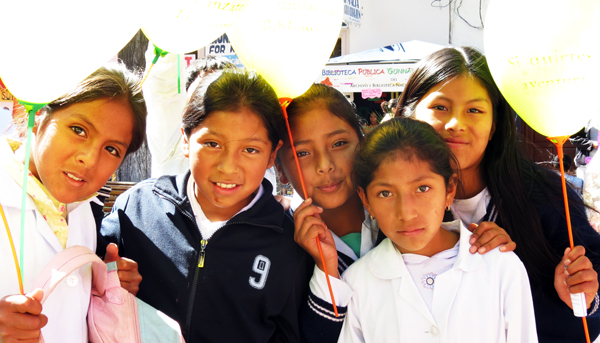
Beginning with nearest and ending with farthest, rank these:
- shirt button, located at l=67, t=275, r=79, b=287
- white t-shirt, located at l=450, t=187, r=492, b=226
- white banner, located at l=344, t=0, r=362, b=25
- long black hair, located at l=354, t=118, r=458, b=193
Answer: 1. shirt button, located at l=67, t=275, r=79, b=287
2. long black hair, located at l=354, t=118, r=458, b=193
3. white t-shirt, located at l=450, t=187, r=492, b=226
4. white banner, located at l=344, t=0, r=362, b=25

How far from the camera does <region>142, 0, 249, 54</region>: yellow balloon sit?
1436 mm

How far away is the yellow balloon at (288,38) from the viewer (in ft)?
5.24

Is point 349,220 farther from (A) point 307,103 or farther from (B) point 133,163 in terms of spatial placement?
(B) point 133,163

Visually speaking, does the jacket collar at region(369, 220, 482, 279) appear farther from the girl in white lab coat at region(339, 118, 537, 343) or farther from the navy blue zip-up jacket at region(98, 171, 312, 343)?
the navy blue zip-up jacket at region(98, 171, 312, 343)

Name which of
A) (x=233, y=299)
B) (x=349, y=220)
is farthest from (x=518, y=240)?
(x=233, y=299)

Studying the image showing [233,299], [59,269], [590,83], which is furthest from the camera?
[233,299]

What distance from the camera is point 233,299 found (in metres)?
1.62

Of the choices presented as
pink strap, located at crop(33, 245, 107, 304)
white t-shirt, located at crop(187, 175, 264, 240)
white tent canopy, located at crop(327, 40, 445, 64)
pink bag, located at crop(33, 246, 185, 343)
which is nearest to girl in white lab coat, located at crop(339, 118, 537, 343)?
white t-shirt, located at crop(187, 175, 264, 240)

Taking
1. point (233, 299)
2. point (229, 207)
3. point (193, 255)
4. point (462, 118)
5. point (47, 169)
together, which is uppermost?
point (462, 118)

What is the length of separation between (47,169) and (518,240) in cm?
167

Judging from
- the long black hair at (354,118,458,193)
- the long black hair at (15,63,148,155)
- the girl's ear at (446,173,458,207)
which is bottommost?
the girl's ear at (446,173,458,207)

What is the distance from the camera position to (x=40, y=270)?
1312 millimetres

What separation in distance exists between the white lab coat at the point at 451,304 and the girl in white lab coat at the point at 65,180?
2.72 feet

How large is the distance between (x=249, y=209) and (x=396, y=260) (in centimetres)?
57
